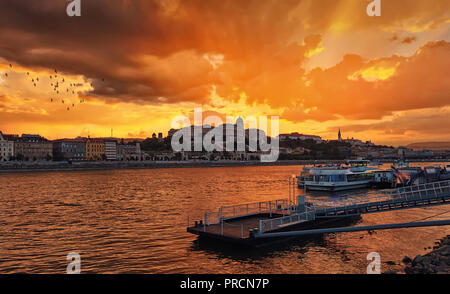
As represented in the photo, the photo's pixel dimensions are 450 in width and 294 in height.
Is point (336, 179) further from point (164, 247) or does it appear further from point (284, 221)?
point (164, 247)

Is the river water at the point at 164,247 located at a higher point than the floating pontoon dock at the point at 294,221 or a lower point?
lower

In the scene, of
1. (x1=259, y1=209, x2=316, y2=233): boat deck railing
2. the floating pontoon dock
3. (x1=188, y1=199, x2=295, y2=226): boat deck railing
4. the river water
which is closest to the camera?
the river water

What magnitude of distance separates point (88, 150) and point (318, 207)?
192 metres

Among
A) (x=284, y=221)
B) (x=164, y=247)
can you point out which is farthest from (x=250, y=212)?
(x=164, y=247)

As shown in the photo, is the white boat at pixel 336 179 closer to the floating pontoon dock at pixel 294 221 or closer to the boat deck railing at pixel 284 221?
the floating pontoon dock at pixel 294 221

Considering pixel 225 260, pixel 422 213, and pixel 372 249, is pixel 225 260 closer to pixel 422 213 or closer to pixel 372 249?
pixel 372 249

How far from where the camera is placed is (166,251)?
874 inches

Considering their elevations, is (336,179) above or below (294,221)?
above

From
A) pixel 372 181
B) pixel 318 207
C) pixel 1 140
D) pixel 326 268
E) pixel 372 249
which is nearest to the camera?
pixel 326 268

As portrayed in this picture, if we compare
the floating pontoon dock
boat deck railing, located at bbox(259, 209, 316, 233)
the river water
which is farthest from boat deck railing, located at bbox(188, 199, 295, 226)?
the river water

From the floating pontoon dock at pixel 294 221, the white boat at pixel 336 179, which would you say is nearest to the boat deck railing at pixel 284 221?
the floating pontoon dock at pixel 294 221

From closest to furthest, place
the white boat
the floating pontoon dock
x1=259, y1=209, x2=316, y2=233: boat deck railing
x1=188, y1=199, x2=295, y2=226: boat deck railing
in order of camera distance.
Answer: the floating pontoon dock
x1=259, y1=209, x2=316, y2=233: boat deck railing
x1=188, y1=199, x2=295, y2=226: boat deck railing
the white boat

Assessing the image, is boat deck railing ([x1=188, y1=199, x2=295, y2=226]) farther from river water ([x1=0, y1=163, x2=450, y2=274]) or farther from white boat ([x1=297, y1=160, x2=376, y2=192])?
white boat ([x1=297, y1=160, x2=376, y2=192])
